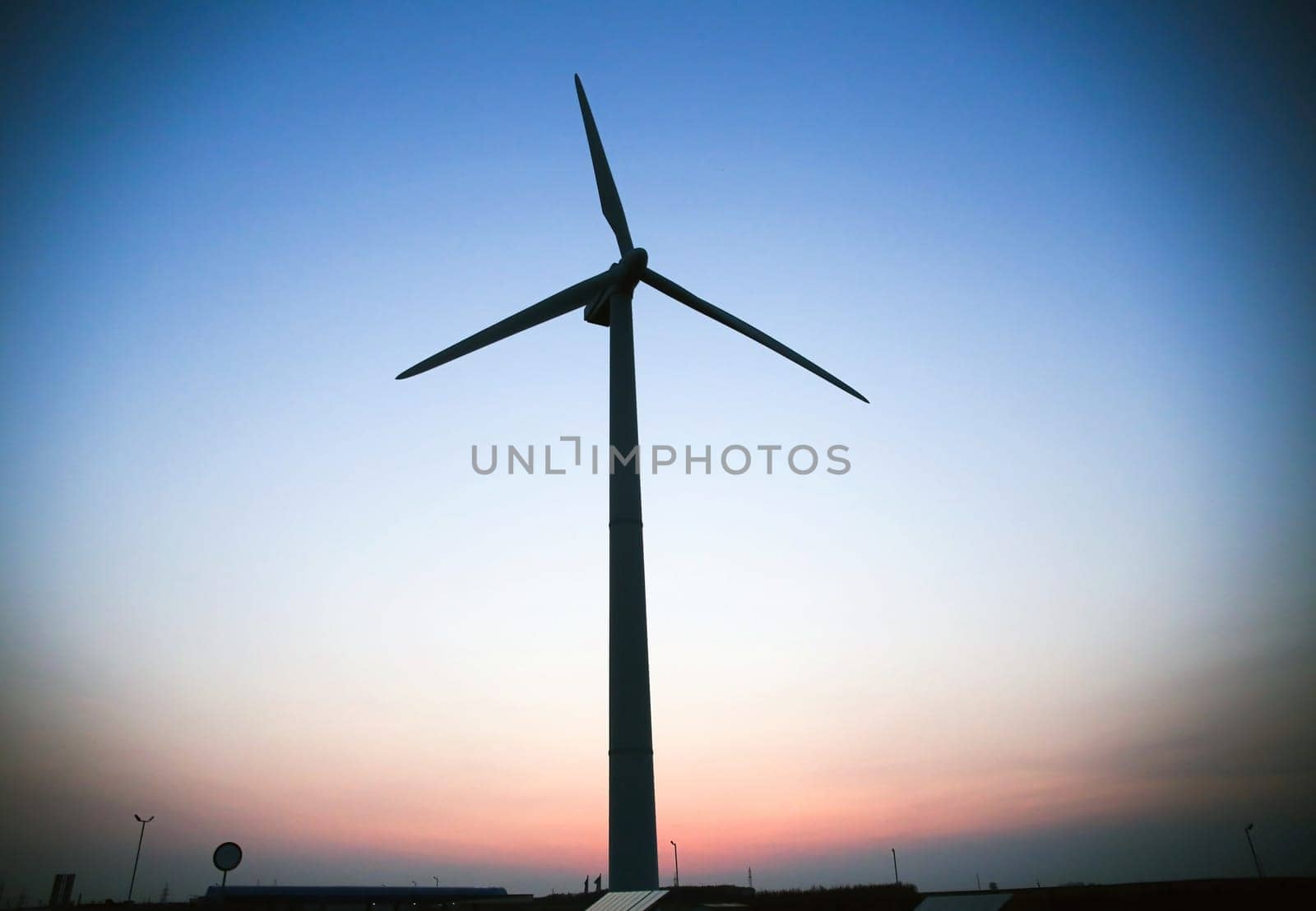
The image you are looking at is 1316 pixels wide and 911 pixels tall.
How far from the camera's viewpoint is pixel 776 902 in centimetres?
2430

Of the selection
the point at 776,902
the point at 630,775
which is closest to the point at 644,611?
the point at 630,775

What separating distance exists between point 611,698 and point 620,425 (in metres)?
8.71


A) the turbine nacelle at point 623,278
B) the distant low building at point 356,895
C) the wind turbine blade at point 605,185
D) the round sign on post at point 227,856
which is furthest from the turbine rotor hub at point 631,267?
the distant low building at point 356,895

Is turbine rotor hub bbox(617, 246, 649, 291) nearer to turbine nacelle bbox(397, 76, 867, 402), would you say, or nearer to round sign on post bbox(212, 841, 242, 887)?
turbine nacelle bbox(397, 76, 867, 402)

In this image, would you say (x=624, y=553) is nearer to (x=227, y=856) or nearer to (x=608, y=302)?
(x=608, y=302)

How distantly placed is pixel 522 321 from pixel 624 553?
36.7 ft

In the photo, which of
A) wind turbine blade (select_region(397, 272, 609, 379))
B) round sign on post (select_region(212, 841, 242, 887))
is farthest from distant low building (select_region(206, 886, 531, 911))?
wind turbine blade (select_region(397, 272, 609, 379))

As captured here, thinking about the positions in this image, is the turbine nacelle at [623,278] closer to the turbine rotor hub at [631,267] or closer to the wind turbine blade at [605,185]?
the turbine rotor hub at [631,267]

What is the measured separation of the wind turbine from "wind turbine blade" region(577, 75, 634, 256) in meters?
0.09

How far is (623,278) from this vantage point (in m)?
31.5

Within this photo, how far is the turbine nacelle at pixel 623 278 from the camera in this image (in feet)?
103

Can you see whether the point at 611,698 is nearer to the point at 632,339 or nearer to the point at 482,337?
the point at 632,339

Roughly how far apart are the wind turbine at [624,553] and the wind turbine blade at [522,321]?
31 mm

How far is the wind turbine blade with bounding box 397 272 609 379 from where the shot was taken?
31.7 m
